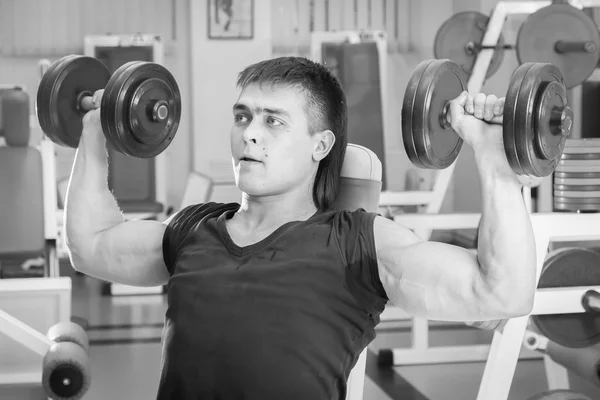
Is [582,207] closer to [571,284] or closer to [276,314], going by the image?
[571,284]

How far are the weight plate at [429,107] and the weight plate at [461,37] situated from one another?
259cm

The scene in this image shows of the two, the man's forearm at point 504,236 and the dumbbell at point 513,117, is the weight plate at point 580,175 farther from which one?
the man's forearm at point 504,236

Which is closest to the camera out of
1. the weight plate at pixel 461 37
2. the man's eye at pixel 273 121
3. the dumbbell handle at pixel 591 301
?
the man's eye at pixel 273 121

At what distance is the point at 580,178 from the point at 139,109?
137cm

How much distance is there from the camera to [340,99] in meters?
1.53

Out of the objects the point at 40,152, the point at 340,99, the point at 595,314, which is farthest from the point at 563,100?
the point at 40,152

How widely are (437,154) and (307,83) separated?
0.93 feet

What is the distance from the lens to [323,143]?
1478 millimetres

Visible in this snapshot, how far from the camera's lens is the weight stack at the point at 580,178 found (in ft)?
7.51

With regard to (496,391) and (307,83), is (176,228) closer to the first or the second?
(307,83)

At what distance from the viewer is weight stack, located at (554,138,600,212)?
2289 mm

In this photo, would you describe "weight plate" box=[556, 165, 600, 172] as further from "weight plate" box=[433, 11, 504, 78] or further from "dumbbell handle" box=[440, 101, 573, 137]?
"weight plate" box=[433, 11, 504, 78]

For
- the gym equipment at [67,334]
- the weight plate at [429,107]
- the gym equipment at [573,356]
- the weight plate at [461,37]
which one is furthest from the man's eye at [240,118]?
the weight plate at [461,37]

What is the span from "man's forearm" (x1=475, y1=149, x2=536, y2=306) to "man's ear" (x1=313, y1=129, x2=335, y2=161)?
1.14 ft
